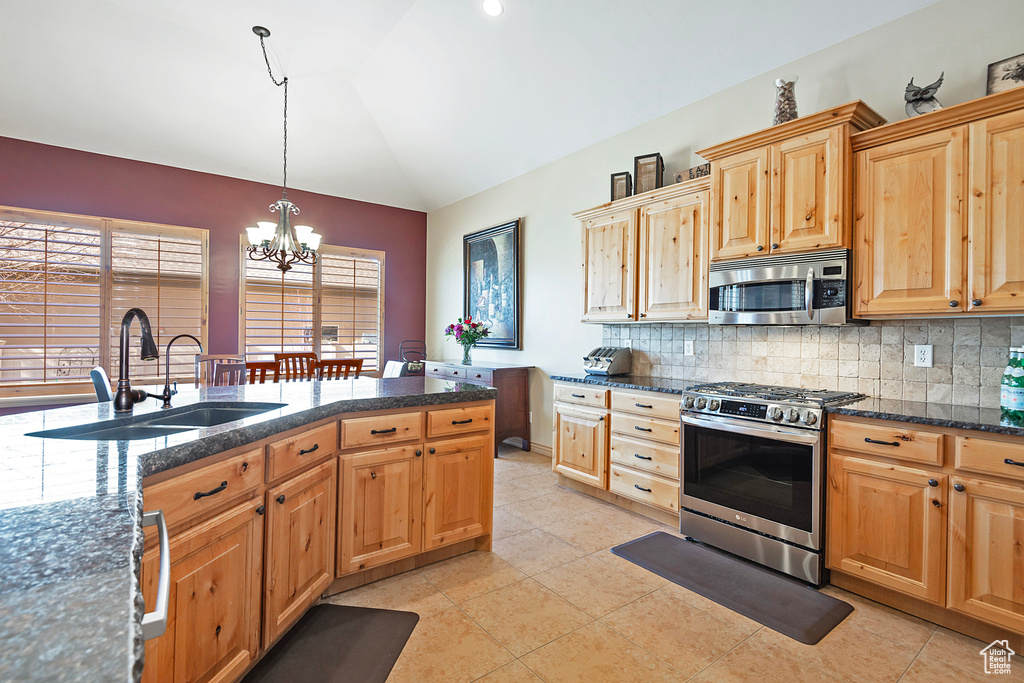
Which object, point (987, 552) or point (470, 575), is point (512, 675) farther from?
point (987, 552)

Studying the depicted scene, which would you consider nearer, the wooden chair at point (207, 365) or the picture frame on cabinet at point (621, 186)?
the picture frame on cabinet at point (621, 186)

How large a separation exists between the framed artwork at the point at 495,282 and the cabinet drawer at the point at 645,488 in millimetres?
2151

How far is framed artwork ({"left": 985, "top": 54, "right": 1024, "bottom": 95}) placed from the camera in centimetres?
220

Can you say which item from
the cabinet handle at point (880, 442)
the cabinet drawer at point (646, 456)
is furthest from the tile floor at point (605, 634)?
the cabinet handle at point (880, 442)

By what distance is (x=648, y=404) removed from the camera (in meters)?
3.27

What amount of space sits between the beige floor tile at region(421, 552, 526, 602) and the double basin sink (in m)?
1.18

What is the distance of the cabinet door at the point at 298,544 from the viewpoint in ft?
5.91

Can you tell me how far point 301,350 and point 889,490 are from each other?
557cm

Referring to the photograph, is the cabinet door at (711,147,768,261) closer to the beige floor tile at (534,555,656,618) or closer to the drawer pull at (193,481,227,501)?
the beige floor tile at (534,555,656,618)

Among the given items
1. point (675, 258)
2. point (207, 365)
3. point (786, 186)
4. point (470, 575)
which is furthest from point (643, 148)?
point (207, 365)

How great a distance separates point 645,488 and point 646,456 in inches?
8.5

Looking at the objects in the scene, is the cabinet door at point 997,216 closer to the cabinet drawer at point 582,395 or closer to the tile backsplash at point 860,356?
the tile backsplash at point 860,356

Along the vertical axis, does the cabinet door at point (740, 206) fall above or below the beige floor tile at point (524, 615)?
above

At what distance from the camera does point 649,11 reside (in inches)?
125
